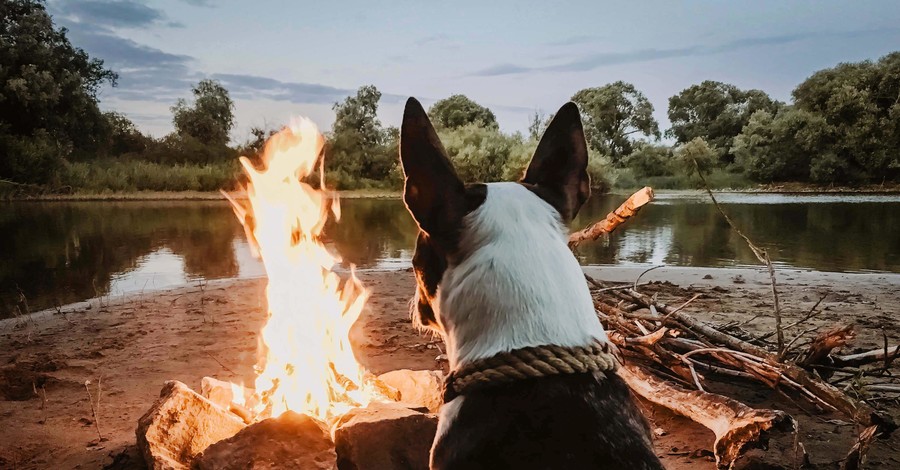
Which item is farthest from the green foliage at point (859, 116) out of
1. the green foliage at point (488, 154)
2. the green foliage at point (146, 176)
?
the green foliage at point (146, 176)

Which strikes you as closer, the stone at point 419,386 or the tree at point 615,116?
the stone at point 419,386

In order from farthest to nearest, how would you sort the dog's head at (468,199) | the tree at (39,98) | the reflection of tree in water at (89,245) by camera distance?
the tree at (39,98) < the reflection of tree in water at (89,245) < the dog's head at (468,199)

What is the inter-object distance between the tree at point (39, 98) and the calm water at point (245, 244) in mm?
2781

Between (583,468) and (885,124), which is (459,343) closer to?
(583,468)

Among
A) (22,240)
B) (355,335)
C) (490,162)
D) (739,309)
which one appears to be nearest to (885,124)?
(490,162)

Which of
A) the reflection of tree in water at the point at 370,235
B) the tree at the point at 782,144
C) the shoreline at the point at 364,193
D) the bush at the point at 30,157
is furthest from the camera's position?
the tree at the point at 782,144

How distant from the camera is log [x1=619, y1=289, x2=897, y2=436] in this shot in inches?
113

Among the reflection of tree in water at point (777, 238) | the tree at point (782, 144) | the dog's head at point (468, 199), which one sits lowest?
the reflection of tree in water at point (777, 238)

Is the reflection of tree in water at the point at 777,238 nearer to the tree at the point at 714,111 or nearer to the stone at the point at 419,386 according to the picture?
the stone at the point at 419,386

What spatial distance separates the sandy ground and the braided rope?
2245 mm

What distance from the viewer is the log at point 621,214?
441 cm

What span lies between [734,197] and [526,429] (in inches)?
1585

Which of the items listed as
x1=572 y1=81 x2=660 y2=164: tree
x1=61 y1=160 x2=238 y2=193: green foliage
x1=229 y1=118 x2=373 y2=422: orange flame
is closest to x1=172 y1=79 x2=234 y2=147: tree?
x1=61 y1=160 x2=238 y2=193: green foliage

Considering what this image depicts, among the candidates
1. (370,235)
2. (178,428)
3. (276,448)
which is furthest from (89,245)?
(276,448)
